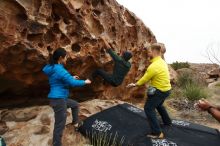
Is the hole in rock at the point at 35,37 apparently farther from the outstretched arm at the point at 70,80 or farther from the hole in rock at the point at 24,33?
the outstretched arm at the point at 70,80

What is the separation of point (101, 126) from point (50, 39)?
2.20 meters

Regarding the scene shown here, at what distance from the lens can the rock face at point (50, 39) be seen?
777 centimetres

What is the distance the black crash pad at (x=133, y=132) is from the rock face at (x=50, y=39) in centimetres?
152

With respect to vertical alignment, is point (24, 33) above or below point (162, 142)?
above

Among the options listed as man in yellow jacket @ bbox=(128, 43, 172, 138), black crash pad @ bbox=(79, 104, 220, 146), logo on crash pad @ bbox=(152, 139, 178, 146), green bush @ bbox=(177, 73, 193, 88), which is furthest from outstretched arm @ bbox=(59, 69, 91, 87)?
green bush @ bbox=(177, 73, 193, 88)

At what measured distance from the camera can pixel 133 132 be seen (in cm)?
783

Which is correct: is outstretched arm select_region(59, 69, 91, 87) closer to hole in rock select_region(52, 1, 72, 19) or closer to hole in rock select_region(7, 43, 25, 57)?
hole in rock select_region(7, 43, 25, 57)

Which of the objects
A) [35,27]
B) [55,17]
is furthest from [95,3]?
[35,27]

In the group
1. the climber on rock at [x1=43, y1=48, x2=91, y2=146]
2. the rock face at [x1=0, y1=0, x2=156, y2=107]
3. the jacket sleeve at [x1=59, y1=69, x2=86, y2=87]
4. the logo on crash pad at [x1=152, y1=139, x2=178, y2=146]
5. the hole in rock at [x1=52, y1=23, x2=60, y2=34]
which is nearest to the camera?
the jacket sleeve at [x1=59, y1=69, x2=86, y2=87]

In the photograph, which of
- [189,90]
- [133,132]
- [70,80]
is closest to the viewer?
[70,80]

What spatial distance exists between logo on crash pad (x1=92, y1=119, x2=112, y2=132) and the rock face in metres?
1.65

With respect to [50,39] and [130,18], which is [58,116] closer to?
[50,39]

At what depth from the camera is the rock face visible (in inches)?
306

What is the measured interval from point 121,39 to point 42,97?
2.70 metres
